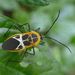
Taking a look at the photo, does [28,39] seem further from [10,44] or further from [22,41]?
[10,44]

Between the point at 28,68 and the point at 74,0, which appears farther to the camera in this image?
the point at 74,0

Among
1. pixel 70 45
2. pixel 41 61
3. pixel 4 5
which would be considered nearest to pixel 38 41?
pixel 41 61

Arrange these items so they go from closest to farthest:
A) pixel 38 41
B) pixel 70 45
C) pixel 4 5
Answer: pixel 38 41 < pixel 70 45 < pixel 4 5

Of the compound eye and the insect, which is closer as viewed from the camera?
the insect

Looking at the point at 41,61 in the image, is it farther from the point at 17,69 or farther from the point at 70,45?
the point at 70,45

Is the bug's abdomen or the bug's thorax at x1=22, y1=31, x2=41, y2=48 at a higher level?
the bug's abdomen

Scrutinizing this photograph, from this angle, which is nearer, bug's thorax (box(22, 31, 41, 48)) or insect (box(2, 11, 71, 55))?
insect (box(2, 11, 71, 55))

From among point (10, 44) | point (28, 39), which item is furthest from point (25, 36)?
point (10, 44)

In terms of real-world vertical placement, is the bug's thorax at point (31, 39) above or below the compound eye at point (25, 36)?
below

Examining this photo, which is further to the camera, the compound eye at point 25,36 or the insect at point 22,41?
the compound eye at point 25,36
